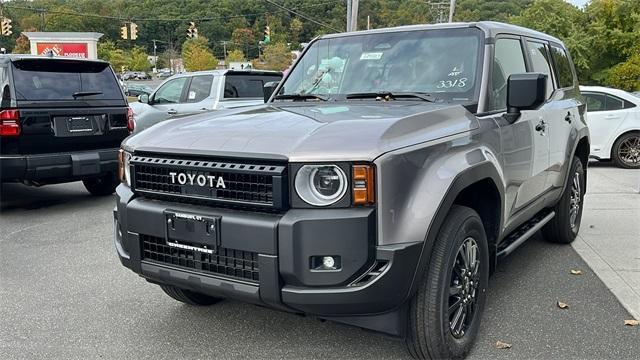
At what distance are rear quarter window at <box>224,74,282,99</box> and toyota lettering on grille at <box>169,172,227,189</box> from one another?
26.9 feet

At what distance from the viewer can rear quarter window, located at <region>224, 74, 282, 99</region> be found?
11078 millimetres

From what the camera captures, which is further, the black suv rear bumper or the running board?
the black suv rear bumper

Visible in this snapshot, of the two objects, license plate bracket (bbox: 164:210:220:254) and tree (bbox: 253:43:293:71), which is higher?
tree (bbox: 253:43:293:71)

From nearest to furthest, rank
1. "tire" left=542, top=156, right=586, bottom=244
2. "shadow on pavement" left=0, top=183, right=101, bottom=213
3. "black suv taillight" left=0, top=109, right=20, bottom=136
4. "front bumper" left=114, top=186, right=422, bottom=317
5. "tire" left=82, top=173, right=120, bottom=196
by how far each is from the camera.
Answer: "front bumper" left=114, top=186, right=422, bottom=317 → "tire" left=542, top=156, right=586, bottom=244 → "black suv taillight" left=0, top=109, right=20, bottom=136 → "shadow on pavement" left=0, top=183, right=101, bottom=213 → "tire" left=82, top=173, right=120, bottom=196

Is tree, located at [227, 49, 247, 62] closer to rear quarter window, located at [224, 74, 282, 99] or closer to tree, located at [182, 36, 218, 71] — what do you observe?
tree, located at [182, 36, 218, 71]

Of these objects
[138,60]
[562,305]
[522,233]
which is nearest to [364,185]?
[562,305]

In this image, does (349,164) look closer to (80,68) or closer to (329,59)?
(329,59)

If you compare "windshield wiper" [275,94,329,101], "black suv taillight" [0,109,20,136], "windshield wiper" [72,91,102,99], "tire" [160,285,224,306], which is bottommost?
"tire" [160,285,224,306]

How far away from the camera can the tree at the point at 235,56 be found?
80894 millimetres

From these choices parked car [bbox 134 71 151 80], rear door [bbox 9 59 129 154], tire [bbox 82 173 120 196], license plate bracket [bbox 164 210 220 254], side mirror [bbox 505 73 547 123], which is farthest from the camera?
parked car [bbox 134 71 151 80]

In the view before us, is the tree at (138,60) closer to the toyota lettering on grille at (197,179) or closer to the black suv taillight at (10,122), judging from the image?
the black suv taillight at (10,122)

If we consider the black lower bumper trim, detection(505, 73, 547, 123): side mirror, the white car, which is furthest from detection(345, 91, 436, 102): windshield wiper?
the white car

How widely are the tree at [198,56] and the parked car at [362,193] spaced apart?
258 ft

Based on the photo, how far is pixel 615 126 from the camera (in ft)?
35.1
